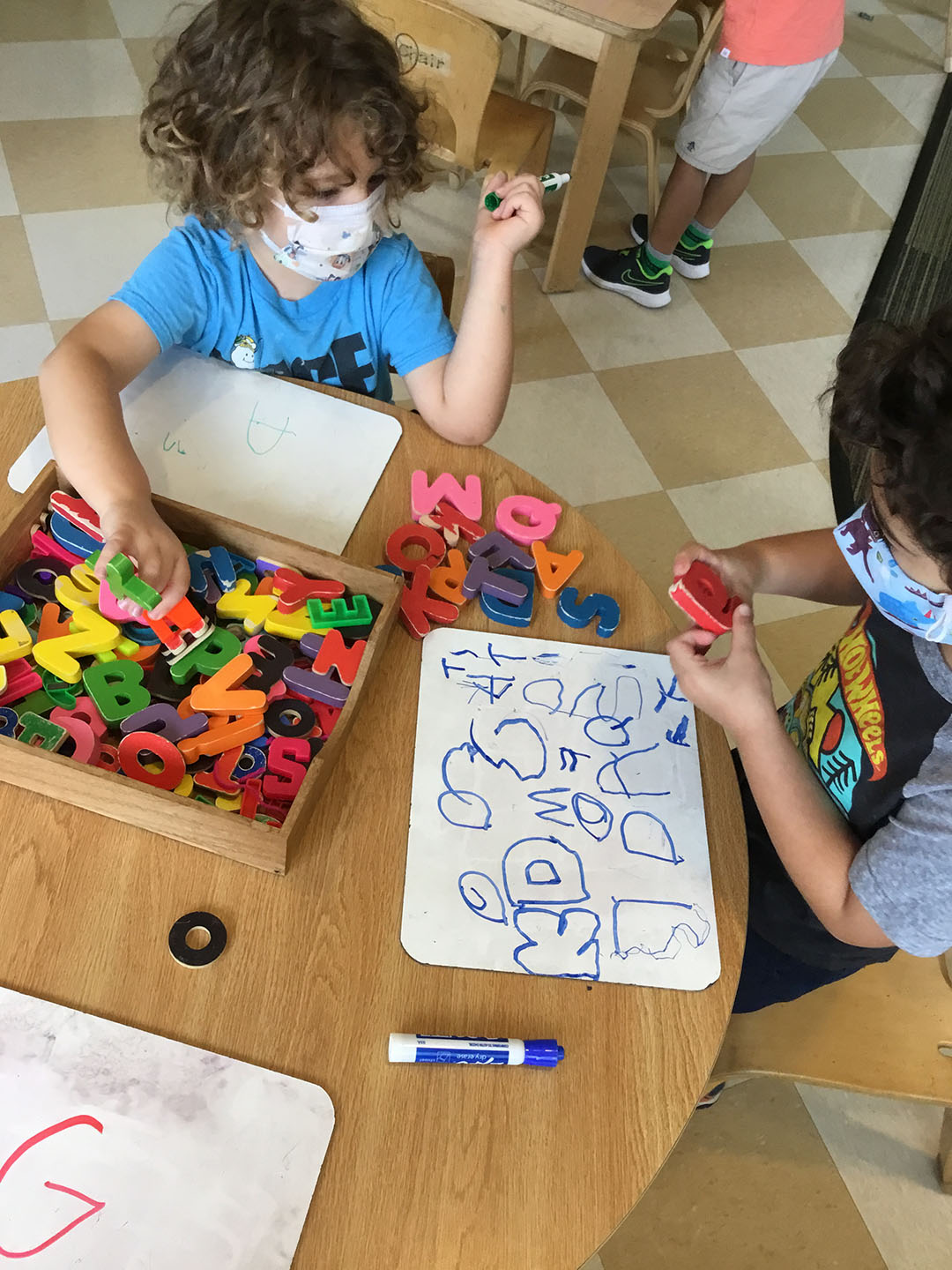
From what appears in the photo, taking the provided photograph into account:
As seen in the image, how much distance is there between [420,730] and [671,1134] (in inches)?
13.5

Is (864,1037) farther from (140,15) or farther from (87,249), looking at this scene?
(140,15)

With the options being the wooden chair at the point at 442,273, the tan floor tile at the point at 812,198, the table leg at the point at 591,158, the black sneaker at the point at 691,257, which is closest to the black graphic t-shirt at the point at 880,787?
the wooden chair at the point at 442,273

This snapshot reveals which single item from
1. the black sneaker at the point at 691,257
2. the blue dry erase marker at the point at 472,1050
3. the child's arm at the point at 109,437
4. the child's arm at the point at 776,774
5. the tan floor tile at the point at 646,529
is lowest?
the tan floor tile at the point at 646,529

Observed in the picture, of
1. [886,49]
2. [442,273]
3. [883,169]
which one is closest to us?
[442,273]

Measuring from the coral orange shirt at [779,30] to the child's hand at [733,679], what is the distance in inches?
66.6

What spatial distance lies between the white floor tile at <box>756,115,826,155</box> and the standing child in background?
0.69 meters

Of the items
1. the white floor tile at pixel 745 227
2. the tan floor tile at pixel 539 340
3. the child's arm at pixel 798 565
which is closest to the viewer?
the child's arm at pixel 798 565

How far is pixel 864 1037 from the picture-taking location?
96 centimetres

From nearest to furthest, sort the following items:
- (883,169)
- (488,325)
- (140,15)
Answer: (488,325) → (140,15) → (883,169)

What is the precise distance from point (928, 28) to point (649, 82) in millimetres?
2090

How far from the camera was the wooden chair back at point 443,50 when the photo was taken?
5.10 feet

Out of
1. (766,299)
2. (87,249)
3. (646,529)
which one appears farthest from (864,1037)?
(87,249)

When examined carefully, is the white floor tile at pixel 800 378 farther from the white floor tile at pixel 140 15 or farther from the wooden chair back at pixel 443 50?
the white floor tile at pixel 140 15

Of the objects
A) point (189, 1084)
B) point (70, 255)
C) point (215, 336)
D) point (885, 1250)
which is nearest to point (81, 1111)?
point (189, 1084)
